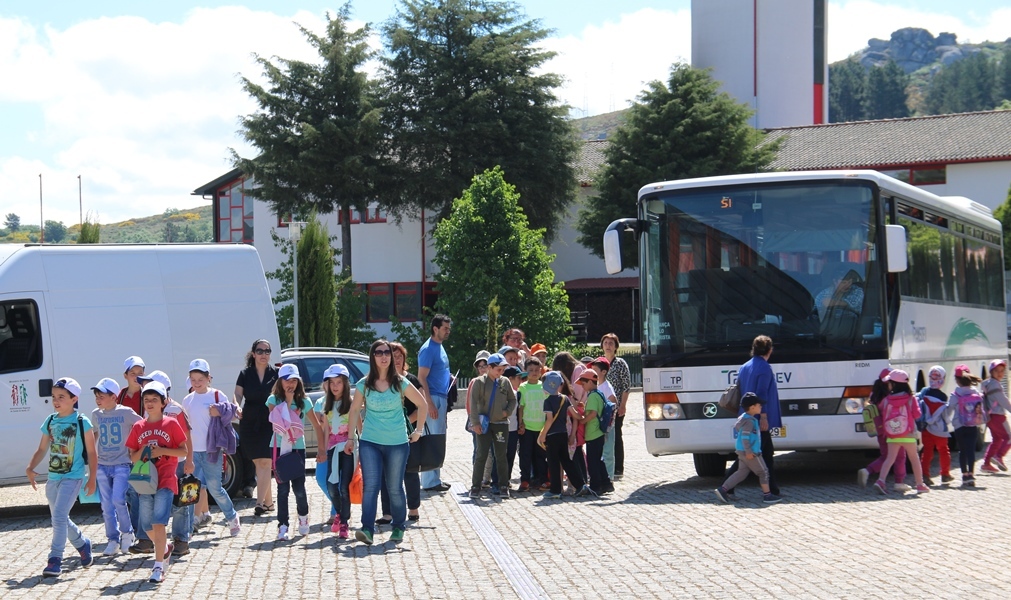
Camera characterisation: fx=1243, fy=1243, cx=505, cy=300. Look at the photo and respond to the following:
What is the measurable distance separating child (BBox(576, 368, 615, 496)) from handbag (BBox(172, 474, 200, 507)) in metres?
5.21

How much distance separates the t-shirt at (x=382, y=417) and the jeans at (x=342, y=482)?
2.43 ft

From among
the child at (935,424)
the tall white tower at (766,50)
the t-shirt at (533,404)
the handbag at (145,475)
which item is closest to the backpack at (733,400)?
the t-shirt at (533,404)

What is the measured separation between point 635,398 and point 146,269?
76.4 feet

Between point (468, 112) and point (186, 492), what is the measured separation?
43.5m

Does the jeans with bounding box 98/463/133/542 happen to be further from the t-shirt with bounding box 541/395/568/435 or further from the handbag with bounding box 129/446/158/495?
the t-shirt with bounding box 541/395/568/435

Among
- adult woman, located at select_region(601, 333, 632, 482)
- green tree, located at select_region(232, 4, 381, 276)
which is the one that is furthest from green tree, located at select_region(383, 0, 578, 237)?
adult woman, located at select_region(601, 333, 632, 482)

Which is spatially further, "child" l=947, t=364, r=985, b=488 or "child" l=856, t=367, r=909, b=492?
"child" l=947, t=364, r=985, b=488

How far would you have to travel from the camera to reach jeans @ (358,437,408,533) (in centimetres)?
1019

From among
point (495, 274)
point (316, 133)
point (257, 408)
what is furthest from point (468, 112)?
point (257, 408)

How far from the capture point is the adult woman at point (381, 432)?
10117 millimetres

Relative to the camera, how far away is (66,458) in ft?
29.9

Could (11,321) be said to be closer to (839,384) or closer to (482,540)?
(482,540)

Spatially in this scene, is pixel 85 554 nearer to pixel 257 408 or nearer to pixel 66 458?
pixel 66 458

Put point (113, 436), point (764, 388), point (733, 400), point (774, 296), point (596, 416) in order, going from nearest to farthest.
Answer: point (113, 436)
point (764, 388)
point (733, 400)
point (774, 296)
point (596, 416)
